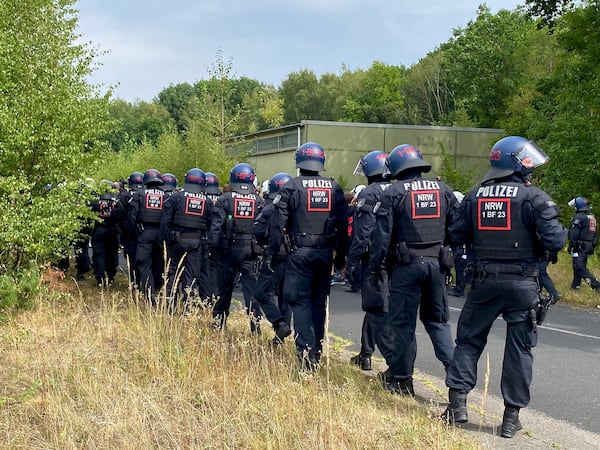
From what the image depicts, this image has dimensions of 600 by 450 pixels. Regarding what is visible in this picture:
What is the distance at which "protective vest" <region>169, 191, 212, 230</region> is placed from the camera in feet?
31.0

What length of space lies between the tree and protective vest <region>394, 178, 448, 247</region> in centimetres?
460

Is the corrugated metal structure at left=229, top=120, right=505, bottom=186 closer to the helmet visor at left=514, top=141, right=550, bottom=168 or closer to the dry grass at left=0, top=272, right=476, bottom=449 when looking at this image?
the dry grass at left=0, top=272, right=476, bottom=449

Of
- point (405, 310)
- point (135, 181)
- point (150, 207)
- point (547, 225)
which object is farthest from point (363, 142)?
point (547, 225)

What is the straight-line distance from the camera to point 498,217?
5.06 m

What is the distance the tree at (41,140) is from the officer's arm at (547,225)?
18.9 feet

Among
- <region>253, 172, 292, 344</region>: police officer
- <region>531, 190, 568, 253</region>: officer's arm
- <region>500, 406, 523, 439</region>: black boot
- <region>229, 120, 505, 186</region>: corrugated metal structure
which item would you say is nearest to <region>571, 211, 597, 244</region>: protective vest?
<region>253, 172, 292, 344</region>: police officer

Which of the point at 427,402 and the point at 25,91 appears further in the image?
the point at 25,91

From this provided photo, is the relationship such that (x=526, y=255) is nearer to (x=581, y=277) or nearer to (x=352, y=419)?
(x=352, y=419)

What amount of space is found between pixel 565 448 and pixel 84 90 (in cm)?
771

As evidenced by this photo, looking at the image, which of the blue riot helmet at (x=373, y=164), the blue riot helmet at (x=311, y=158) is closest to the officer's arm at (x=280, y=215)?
the blue riot helmet at (x=311, y=158)

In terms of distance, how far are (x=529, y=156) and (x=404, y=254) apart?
129cm

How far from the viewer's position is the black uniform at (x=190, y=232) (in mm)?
9445

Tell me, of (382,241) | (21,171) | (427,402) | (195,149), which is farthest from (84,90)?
(195,149)

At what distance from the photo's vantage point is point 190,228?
9.48 meters
